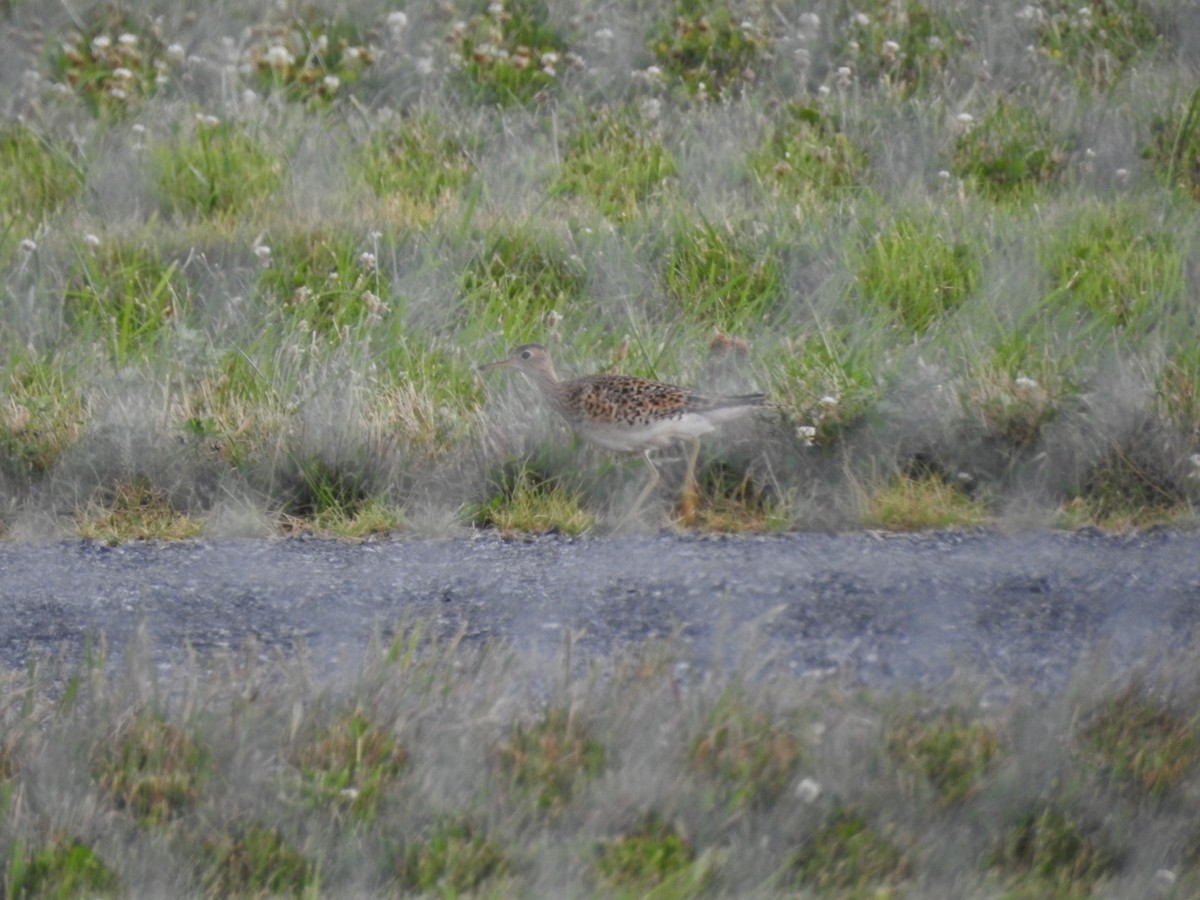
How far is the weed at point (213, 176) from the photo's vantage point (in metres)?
10.0

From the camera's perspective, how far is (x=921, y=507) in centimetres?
615

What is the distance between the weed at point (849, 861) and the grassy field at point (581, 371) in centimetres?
1

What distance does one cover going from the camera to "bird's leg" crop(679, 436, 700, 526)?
20.9 ft

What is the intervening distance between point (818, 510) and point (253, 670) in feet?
8.45

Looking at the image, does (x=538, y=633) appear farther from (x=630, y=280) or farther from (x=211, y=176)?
(x=211, y=176)

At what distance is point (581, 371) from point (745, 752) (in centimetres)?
365

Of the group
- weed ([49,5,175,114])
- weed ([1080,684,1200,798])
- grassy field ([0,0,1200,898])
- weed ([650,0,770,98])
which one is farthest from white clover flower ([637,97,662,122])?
weed ([1080,684,1200,798])

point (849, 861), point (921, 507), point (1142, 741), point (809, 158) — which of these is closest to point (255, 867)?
point (849, 861)

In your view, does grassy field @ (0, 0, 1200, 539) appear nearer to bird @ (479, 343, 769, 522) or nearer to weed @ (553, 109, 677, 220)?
weed @ (553, 109, 677, 220)

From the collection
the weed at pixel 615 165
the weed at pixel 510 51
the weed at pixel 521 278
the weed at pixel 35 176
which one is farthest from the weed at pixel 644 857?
the weed at pixel 510 51

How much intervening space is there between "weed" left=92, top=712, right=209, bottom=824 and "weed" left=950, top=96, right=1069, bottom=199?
686cm

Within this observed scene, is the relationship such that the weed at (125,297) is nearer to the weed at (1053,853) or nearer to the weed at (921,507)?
the weed at (921,507)

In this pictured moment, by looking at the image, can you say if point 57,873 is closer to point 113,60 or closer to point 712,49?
point 712,49

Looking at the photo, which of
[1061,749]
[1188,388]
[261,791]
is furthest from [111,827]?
[1188,388]
